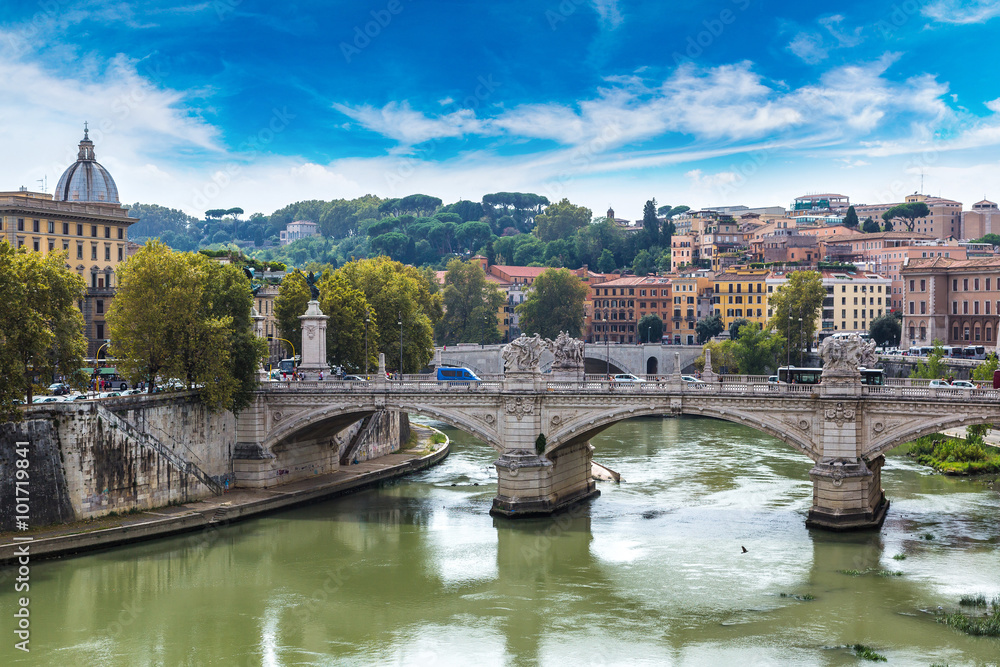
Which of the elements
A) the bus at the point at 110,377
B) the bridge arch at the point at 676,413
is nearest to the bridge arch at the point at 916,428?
the bridge arch at the point at 676,413

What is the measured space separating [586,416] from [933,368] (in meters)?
34.0

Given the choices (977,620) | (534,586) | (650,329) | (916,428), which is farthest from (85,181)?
(650,329)

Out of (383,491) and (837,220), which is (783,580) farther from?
(837,220)

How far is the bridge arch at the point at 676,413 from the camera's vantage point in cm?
3884

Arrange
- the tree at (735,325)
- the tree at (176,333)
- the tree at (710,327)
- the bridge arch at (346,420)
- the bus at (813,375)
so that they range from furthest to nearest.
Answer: the tree at (710,327)
the tree at (735,325)
the bridge arch at (346,420)
the tree at (176,333)
the bus at (813,375)

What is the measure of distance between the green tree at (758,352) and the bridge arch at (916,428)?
41.1 metres

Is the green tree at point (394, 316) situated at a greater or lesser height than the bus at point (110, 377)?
greater

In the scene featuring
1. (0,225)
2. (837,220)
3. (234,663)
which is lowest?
(234,663)

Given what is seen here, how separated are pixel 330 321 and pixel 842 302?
5790cm

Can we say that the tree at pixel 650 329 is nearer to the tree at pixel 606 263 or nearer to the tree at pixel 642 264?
the tree at pixel 642 264

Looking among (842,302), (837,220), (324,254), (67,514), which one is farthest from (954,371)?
(324,254)

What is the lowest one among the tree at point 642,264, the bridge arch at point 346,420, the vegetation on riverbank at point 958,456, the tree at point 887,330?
the vegetation on riverbank at point 958,456

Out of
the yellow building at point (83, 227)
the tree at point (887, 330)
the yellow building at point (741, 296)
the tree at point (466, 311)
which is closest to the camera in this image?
the yellow building at point (83, 227)

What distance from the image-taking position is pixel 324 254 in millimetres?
176000
